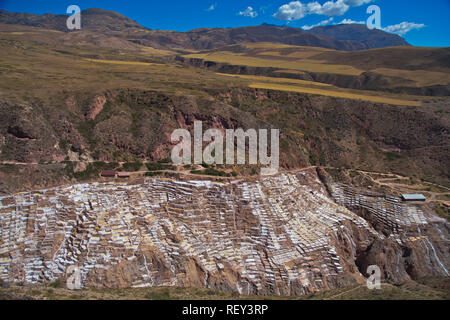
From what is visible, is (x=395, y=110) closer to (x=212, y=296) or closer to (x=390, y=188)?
(x=390, y=188)

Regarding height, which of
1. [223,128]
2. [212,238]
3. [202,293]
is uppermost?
[223,128]

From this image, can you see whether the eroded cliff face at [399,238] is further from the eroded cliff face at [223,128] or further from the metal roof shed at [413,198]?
the eroded cliff face at [223,128]

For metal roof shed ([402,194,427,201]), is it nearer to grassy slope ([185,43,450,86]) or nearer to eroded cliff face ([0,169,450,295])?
eroded cliff face ([0,169,450,295])

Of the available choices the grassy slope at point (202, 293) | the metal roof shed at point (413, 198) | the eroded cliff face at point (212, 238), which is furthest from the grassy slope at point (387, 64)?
the grassy slope at point (202, 293)

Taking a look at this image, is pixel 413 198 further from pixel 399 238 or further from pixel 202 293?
pixel 202 293

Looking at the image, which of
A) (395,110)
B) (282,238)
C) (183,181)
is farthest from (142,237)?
(395,110)

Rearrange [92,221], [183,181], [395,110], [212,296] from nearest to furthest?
[212,296] → [92,221] → [183,181] → [395,110]

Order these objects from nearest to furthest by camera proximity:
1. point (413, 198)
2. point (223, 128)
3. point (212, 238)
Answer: point (212, 238) < point (413, 198) < point (223, 128)

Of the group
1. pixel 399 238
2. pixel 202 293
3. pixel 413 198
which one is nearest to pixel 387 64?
pixel 413 198
